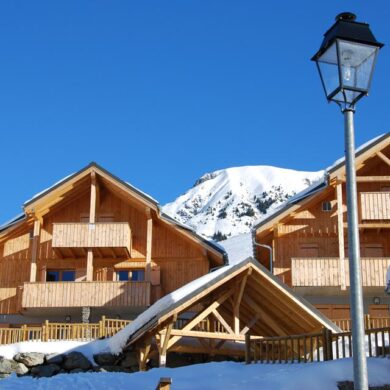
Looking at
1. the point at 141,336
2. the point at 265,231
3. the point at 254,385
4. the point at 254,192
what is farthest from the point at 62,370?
the point at 254,192

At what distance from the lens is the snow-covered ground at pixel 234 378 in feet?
42.3

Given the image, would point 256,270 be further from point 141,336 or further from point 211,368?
point 211,368

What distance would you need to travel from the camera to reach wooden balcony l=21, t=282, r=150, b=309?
31219 mm

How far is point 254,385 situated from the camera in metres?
13.5

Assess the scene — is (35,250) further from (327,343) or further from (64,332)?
(327,343)

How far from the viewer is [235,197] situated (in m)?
153

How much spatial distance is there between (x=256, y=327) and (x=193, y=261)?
10154mm

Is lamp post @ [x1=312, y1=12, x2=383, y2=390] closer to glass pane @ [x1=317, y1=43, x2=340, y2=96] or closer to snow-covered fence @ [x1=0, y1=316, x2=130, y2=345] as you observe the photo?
glass pane @ [x1=317, y1=43, x2=340, y2=96]

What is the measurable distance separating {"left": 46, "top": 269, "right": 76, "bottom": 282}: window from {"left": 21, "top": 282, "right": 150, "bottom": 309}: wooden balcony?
2.35 meters

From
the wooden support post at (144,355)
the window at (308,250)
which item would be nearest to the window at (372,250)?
the window at (308,250)

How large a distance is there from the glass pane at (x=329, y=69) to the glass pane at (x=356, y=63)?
0.25ft

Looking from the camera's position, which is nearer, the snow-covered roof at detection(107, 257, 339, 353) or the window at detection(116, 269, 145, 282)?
the snow-covered roof at detection(107, 257, 339, 353)

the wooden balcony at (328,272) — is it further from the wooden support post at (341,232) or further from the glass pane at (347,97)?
the glass pane at (347,97)

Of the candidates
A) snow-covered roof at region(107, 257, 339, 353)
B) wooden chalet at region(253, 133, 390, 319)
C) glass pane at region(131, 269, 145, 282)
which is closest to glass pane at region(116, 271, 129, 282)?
glass pane at region(131, 269, 145, 282)
